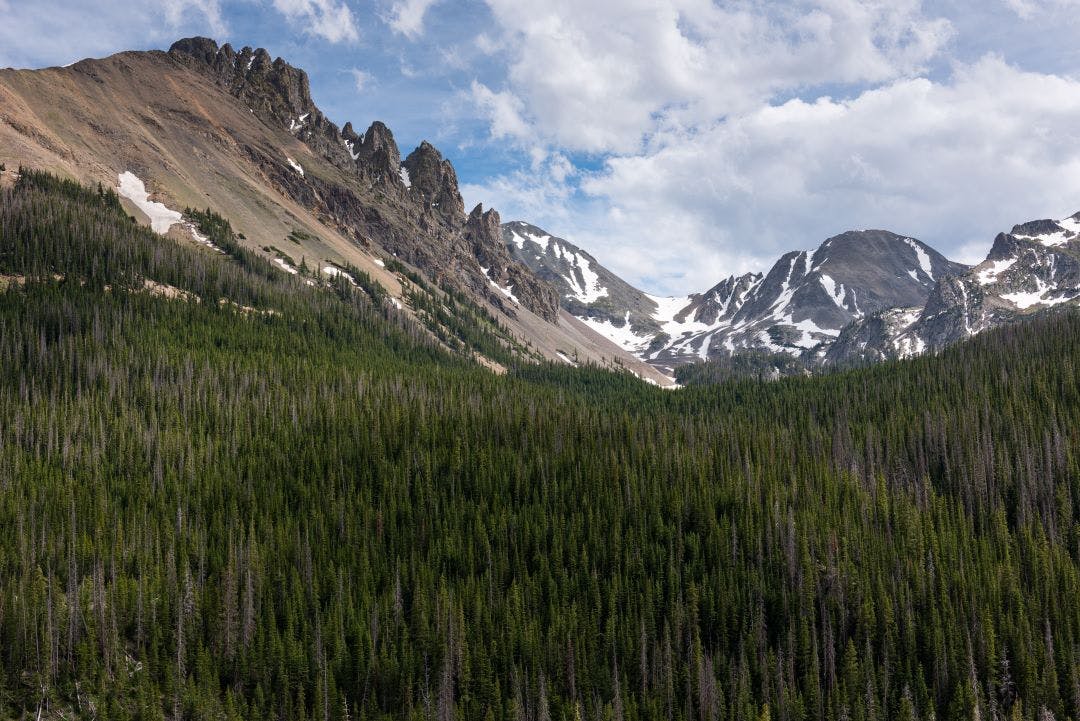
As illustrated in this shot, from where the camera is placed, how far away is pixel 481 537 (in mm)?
81562

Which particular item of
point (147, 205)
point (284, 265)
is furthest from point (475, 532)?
point (147, 205)

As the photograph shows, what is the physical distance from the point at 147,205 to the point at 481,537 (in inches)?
5995

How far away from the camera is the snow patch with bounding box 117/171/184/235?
179 metres

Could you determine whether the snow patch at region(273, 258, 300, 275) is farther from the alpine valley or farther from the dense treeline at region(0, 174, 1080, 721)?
the dense treeline at region(0, 174, 1080, 721)

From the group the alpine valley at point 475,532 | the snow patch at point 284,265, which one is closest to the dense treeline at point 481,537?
the alpine valley at point 475,532

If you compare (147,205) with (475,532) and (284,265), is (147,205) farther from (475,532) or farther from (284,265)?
(475,532)

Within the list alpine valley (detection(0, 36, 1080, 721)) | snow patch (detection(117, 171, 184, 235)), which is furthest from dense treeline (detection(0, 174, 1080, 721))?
snow patch (detection(117, 171, 184, 235))

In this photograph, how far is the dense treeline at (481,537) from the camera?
5919 cm

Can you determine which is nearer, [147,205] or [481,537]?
[481,537]

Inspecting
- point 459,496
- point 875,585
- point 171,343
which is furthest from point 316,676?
point 171,343

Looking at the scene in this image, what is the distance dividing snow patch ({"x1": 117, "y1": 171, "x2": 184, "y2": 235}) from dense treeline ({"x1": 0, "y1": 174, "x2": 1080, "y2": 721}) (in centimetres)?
3726

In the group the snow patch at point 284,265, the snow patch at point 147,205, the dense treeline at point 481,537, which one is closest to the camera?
the dense treeline at point 481,537

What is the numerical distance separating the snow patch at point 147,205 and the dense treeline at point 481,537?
37257mm

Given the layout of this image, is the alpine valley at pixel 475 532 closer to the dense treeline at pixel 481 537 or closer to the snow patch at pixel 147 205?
the dense treeline at pixel 481 537
